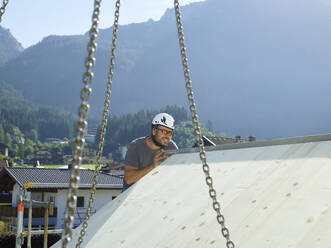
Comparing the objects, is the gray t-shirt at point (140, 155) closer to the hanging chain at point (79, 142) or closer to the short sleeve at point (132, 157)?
the short sleeve at point (132, 157)

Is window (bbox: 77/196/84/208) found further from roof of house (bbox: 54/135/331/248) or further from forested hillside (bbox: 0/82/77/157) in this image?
forested hillside (bbox: 0/82/77/157)

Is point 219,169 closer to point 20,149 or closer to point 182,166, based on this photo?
point 182,166

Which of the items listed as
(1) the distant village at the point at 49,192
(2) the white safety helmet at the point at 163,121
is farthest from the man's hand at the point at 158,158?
(1) the distant village at the point at 49,192

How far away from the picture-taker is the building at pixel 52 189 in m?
31.7

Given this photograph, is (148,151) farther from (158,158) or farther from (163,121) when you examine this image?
(163,121)

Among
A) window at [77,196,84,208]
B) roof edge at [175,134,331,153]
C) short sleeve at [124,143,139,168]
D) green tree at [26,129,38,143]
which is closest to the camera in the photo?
roof edge at [175,134,331,153]

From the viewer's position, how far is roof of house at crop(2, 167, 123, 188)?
3188cm

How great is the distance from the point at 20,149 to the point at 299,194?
146 m

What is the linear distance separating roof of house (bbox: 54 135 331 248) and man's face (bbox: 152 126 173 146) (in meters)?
2.15

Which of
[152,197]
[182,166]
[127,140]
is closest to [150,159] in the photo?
[182,166]

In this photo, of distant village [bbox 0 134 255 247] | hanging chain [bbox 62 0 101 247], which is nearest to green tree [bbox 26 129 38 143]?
distant village [bbox 0 134 255 247]

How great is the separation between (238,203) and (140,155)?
3.89m

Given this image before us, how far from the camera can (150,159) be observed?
22.9ft

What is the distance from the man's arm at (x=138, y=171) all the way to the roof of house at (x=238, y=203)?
157 centimetres
